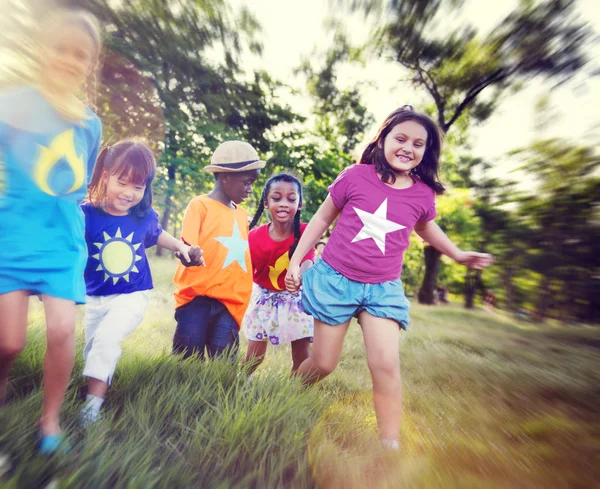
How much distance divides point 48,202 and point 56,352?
60 cm

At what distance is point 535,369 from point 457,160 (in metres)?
15.7

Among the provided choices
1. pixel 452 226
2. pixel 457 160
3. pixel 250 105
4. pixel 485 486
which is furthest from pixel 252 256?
pixel 452 226

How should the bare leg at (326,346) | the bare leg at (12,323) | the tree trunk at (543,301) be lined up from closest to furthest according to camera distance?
the bare leg at (12,323)
the bare leg at (326,346)
the tree trunk at (543,301)

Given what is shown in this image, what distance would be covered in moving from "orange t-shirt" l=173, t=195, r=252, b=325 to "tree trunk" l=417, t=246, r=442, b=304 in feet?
42.9

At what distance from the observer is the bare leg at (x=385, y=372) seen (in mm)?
1975

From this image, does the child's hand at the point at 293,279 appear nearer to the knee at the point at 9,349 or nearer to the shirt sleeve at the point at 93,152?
the shirt sleeve at the point at 93,152

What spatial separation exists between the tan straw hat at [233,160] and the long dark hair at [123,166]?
2.40 ft

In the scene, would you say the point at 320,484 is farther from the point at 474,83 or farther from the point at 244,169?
the point at 474,83

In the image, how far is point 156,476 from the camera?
1.29m

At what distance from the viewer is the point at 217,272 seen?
275 cm

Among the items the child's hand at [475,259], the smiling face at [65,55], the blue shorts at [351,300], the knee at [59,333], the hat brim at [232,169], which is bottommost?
Answer: the knee at [59,333]

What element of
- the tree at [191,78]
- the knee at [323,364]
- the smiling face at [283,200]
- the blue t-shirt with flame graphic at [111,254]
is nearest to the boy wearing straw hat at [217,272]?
the smiling face at [283,200]

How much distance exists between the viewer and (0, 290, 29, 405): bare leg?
1.46 meters

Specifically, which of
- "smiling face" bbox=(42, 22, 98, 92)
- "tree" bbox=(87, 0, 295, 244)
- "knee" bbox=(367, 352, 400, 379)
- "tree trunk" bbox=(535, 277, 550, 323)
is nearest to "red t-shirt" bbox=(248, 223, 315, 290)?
"knee" bbox=(367, 352, 400, 379)
